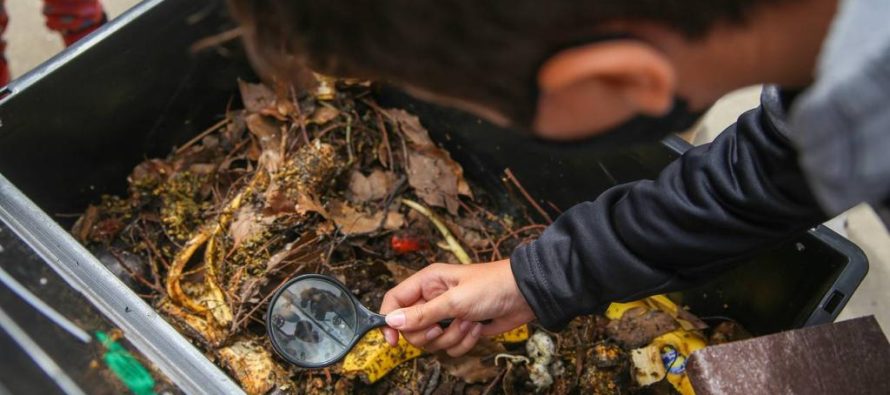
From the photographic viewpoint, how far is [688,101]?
0.64m

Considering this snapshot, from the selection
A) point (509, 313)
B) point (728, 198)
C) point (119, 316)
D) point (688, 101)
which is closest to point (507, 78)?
point (688, 101)

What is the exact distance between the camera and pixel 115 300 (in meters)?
1.00

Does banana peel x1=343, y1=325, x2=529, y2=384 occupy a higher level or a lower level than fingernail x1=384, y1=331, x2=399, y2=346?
lower

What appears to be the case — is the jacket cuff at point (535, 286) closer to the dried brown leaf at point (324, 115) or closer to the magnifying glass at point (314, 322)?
the magnifying glass at point (314, 322)

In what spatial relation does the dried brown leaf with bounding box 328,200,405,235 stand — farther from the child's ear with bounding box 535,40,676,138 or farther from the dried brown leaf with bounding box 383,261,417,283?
the child's ear with bounding box 535,40,676,138

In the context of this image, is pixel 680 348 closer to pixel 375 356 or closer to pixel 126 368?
pixel 375 356

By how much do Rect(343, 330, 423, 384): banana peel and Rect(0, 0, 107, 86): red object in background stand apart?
44.0 inches

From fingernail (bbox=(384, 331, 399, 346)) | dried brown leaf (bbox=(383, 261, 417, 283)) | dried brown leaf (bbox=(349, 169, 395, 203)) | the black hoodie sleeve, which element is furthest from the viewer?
dried brown leaf (bbox=(349, 169, 395, 203))

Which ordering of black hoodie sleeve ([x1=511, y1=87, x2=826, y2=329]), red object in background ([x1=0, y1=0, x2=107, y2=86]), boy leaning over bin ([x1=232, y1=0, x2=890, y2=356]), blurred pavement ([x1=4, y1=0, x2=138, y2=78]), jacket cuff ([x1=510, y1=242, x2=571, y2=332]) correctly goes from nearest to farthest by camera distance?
boy leaning over bin ([x1=232, y1=0, x2=890, y2=356]), black hoodie sleeve ([x1=511, y1=87, x2=826, y2=329]), jacket cuff ([x1=510, y1=242, x2=571, y2=332]), red object in background ([x1=0, y1=0, x2=107, y2=86]), blurred pavement ([x1=4, y1=0, x2=138, y2=78])

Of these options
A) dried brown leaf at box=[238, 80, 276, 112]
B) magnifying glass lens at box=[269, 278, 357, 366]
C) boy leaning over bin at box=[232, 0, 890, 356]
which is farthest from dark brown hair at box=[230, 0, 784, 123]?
dried brown leaf at box=[238, 80, 276, 112]

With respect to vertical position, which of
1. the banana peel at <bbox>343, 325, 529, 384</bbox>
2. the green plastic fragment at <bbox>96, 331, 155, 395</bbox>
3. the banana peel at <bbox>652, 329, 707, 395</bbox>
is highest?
the green plastic fragment at <bbox>96, 331, 155, 395</bbox>

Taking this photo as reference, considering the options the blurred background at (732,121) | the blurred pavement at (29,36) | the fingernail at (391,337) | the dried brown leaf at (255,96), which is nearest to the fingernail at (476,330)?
the fingernail at (391,337)

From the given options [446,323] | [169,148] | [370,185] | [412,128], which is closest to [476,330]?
[446,323]

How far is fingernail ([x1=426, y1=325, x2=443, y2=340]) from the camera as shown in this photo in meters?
1.12
